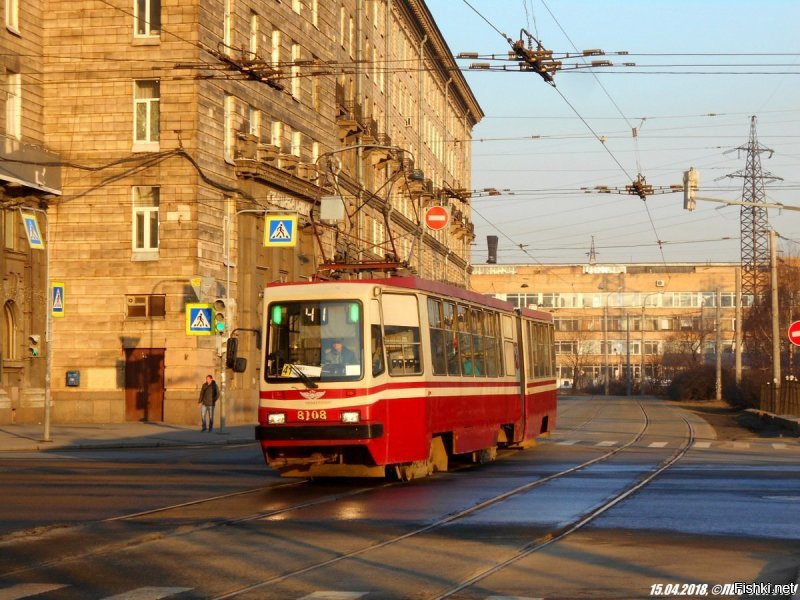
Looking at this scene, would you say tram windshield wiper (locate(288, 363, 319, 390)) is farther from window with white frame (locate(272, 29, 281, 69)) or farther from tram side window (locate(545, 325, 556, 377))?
window with white frame (locate(272, 29, 281, 69))

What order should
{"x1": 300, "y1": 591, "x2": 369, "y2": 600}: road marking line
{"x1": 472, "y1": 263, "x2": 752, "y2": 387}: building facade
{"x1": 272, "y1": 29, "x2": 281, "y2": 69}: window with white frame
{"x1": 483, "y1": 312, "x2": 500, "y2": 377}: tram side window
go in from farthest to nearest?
{"x1": 472, "y1": 263, "x2": 752, "y2": 387}: building facade < {"x1": 272, "y1": 29, "x2": 281, "y2": 69}: window with white frame < {"x1": 483, "y1": 312, "x2": 500, "y2": 377}: tram side window < {"x1": 300, "y1": 591, "x2": 369, "y2": 600}: road marking line

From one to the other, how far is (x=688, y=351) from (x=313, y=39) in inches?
2958

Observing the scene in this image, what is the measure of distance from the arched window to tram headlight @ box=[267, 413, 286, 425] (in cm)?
2307

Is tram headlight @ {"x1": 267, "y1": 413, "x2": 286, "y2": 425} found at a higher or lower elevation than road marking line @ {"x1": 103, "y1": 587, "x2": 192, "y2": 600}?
higher

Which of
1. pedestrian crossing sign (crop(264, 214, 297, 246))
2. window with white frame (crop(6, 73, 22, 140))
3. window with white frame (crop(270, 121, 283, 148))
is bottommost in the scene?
pedestrian crossing sign (crop(264, 214, 297, 246))

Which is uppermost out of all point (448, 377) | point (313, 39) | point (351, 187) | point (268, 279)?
point (313, 39)

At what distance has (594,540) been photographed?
13.0 meters

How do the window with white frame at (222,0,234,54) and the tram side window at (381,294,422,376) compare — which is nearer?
the tram side window at (381,294,422,376)

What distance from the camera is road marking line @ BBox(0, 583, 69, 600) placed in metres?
9.81

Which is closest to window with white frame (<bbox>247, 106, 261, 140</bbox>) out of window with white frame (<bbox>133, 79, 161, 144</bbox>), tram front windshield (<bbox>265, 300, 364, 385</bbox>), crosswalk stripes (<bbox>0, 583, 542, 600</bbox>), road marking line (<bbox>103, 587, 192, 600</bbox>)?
window with white frame (<bbox>133, 79, 161, 144</bbox>)

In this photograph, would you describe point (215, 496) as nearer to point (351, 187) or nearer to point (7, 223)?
point (7, 223)

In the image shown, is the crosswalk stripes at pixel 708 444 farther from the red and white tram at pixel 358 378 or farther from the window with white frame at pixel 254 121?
the window with white frame at pixel 254 121

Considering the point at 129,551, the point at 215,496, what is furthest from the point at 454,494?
the point at 129,551

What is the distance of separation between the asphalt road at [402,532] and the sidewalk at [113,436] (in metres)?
7.66
